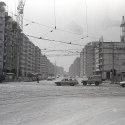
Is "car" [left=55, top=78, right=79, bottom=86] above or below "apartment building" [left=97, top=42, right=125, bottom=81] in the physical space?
below

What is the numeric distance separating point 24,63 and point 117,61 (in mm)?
66425

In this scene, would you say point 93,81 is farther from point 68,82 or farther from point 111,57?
point 111,57

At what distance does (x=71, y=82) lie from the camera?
2210 inches

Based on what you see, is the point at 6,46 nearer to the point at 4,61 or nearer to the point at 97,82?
the point at 4,61

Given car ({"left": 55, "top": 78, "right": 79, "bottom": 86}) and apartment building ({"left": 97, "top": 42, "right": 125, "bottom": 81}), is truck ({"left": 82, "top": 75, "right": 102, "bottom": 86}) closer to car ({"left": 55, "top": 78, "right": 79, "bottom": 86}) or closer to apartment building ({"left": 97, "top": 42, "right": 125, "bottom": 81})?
car ({"left": 55, "top": 78, "right": 79, "bottom": 86})

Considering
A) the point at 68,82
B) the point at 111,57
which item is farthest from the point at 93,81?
the point at 111,57

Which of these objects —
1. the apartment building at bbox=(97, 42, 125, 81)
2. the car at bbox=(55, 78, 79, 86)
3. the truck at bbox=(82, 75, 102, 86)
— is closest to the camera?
the car at bbox=(55, 78, 79, 86)

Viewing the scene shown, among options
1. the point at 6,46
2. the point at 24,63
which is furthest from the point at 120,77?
the point at 24,63

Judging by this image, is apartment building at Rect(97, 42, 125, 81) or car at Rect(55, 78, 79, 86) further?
apartment building at Rect(97, 42, 125, 81)

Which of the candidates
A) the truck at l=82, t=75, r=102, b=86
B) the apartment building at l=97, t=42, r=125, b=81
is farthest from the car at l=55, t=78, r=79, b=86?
the apartment building at l=97, t=42, r=125, b=81

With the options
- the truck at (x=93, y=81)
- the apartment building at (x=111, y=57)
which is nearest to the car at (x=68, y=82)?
the truck at (x=93, y=81)

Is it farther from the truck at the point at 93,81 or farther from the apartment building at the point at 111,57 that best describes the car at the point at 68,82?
the apartment building at the point at 111,57

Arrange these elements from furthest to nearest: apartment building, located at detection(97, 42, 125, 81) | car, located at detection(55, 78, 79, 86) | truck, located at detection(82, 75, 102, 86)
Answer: apartment building, located at detection(97, 42, 125, 81), truck, located at detection(82, 75, 102, 86), car, located at detection(55, 78, 79, 86)

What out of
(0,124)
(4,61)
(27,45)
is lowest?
(0,124)
